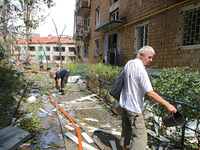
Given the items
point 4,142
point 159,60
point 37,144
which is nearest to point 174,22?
point 159,60

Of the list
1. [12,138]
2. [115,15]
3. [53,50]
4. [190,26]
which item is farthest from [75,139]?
[53,50]

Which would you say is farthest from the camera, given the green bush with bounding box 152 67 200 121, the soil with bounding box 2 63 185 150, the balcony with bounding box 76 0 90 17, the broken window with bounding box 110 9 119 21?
the balcony with bounding box 76 0 90 17

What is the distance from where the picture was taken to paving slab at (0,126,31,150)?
2.78 metres

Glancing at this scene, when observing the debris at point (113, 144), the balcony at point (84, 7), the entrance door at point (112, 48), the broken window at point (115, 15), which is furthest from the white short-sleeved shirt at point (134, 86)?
the balcony at point (84, 7)

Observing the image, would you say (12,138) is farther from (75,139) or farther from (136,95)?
(136,95)

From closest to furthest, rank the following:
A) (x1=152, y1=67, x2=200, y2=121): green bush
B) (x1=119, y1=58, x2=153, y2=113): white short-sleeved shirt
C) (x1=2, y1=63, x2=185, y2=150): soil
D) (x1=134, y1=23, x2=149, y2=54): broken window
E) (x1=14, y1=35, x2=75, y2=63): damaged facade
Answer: (x1=119, y1=58, x2=153, y2=113): white short-sleeved shirt < (x1=152, y1=67, x2=200, y2=121): green bush < (x1=2, y1=63, x2=185, y2=150): soil < (x1=134, y1=23, x2=149, y2=54): broken window < (x1=14, y1=35, x2=75, y2=63): damaged facade

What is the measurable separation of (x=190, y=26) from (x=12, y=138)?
7378 mm

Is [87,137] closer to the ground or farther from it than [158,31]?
closer to the ground

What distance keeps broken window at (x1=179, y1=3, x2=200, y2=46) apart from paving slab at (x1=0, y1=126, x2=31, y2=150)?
684cm

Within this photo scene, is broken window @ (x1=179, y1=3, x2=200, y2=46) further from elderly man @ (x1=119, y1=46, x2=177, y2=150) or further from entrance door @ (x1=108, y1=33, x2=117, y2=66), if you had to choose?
entrance door @ (x1=108, y1=33, x2=117, y2=66)

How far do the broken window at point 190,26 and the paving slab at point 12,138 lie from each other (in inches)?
269

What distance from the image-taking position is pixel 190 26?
20.0ft

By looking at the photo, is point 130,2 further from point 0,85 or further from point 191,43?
point 0,85

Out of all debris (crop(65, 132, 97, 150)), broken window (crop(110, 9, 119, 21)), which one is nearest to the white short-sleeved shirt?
debris (crop(65, 132, 97, 150))
